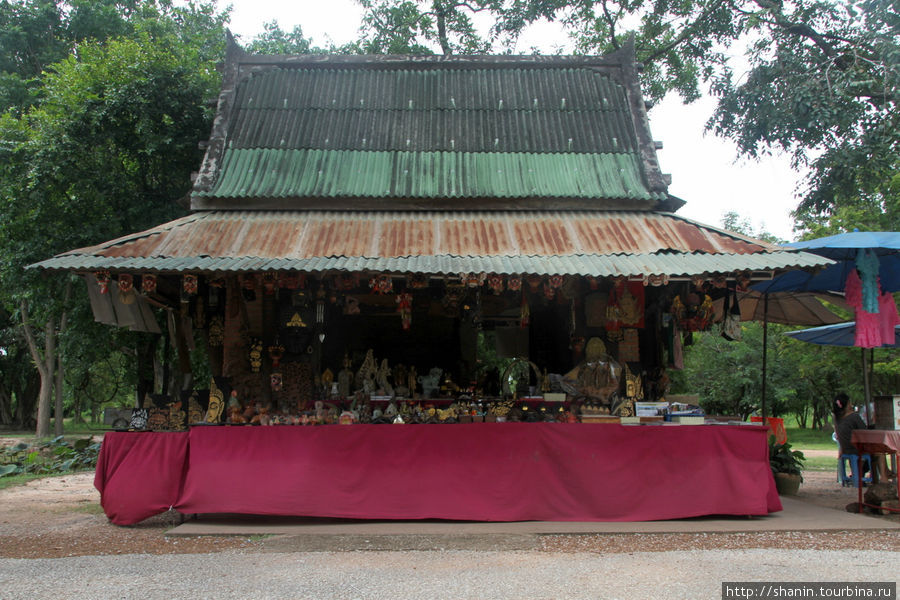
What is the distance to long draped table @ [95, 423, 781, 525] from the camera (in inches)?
288

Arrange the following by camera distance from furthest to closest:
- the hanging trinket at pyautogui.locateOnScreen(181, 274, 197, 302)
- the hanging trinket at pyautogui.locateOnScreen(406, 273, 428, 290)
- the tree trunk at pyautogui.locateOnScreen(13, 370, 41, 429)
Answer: the tree trunk at pyautogui.locateOnScreen(13, 370, 41, 429)
the hanging trinket at pyautogui.locateOnScreen(181, 274, 197, 302)
the hanging trinket at pyautogui.locateOnScreen(406, 273, 428, 290)

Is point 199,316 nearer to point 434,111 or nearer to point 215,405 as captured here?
point 215,405

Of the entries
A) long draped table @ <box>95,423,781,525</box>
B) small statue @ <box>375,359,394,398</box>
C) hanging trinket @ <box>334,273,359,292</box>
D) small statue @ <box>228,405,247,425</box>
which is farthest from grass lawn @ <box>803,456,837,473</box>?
small statue @ <box>228,405,247,425</box>

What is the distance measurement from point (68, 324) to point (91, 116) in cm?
624

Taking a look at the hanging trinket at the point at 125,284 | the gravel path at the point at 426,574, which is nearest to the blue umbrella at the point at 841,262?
the gravel path at the point at 426,574

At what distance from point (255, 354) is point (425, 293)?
2.35m

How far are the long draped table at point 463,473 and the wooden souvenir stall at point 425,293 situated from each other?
22 millimetres

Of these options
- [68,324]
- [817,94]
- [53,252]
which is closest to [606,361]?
[817,94]

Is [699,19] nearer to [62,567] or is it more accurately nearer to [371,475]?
[371,475]

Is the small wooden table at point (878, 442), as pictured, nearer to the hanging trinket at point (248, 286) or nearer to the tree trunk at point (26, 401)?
the hanging trinket at point (248, 286)

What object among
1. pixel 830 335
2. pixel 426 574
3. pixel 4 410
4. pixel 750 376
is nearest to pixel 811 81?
pixel 830 335

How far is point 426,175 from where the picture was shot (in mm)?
9453

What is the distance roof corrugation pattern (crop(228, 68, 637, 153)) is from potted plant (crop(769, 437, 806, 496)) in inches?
191

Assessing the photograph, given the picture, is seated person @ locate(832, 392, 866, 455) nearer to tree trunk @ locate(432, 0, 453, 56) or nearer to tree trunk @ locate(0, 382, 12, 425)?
tree trunk @ locate(432, 0, 453, 56)
